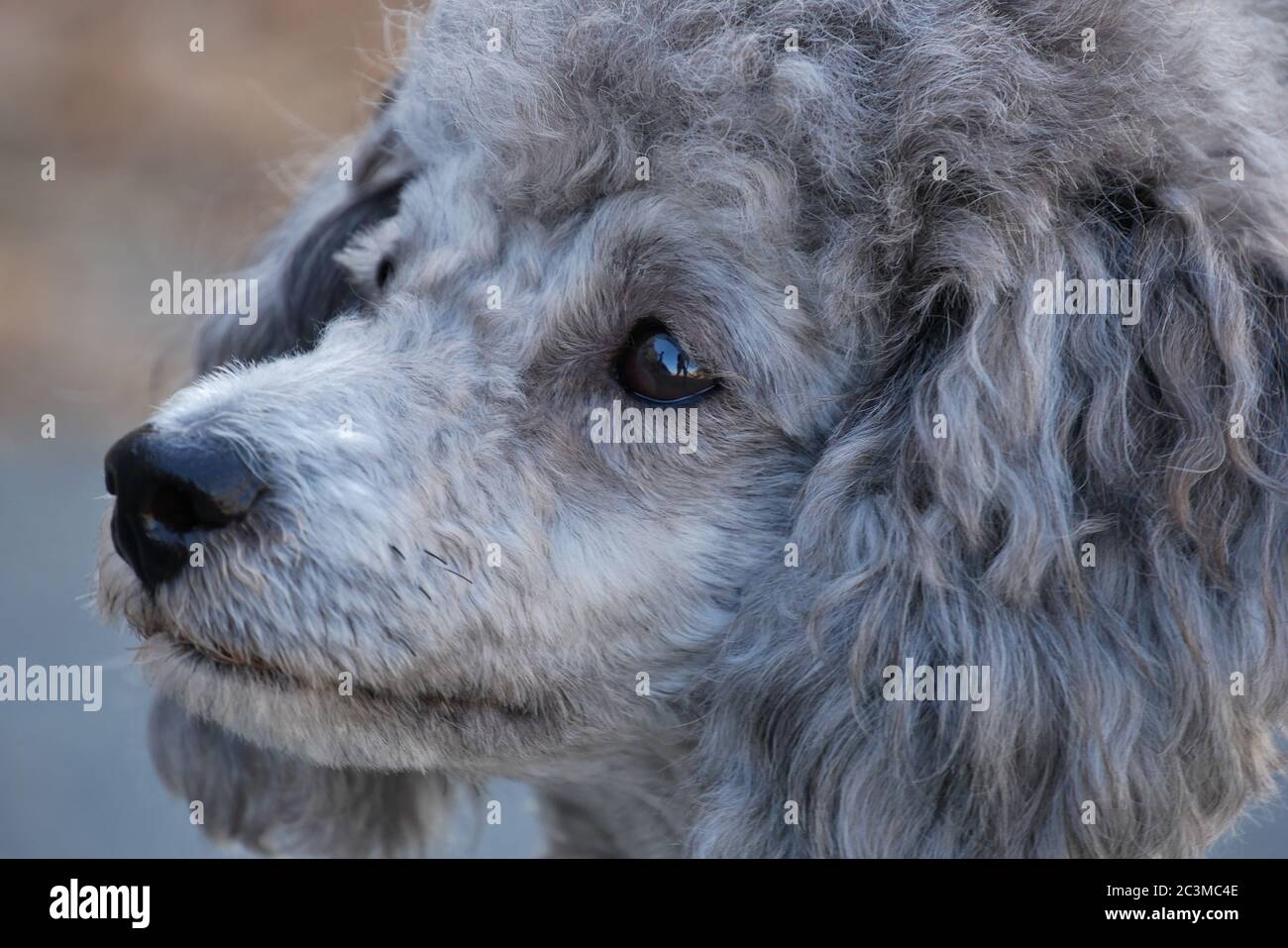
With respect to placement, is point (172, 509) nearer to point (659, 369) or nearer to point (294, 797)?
point (659, 369)

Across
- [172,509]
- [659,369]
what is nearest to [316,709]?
[172,509]

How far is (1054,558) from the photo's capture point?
1.74 meters

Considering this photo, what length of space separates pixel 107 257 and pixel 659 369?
5.48 metres

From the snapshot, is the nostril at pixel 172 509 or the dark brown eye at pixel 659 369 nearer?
the nostril at pixel 172 509

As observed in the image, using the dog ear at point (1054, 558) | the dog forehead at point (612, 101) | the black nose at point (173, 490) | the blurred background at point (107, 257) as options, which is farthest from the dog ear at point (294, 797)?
the dog forehead at point (612, 101)

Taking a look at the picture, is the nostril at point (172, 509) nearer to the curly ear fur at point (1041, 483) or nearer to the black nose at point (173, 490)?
the black nose at point (173, 490)

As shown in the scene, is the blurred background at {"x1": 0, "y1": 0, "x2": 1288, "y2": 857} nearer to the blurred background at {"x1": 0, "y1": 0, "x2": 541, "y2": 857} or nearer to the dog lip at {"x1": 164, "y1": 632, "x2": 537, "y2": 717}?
the blurred background at {"x1": 0, "y1": 0, "x2": 541, "y2": 857}

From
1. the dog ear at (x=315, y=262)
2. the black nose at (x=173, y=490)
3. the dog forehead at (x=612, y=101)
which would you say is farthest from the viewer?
the dog ear at (x=315, y=262)

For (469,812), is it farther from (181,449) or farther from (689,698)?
(181,449)

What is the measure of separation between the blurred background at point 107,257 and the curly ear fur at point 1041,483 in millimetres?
1146

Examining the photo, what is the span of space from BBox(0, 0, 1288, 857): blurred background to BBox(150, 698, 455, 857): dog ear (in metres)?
0.11

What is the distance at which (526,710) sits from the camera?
1.87 metres

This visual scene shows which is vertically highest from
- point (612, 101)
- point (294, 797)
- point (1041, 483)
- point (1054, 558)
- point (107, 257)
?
point (107, 257)

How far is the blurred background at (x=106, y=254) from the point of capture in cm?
378
